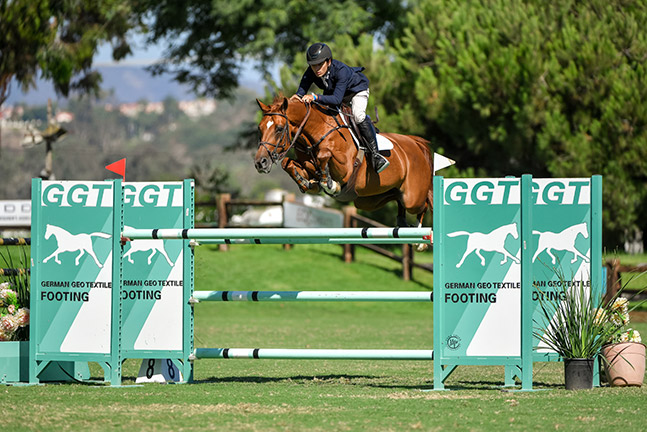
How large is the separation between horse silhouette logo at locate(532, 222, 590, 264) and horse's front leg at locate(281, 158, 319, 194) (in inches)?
76.5

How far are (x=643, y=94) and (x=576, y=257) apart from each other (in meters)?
10.8

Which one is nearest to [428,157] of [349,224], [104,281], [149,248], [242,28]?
[149,248]

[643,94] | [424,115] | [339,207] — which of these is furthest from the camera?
[339,207]

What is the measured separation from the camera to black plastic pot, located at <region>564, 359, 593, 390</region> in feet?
19.4

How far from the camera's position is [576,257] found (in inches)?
237

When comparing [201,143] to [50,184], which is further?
[201,143]

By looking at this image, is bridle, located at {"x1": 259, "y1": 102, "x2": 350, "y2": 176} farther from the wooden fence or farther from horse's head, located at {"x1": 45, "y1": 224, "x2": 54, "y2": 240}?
the wooden fence

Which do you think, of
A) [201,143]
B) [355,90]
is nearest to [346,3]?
[355,90]

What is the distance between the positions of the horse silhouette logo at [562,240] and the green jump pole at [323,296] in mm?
886

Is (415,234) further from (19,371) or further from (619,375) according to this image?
(19,371)

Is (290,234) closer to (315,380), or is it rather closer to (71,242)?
(315,380)

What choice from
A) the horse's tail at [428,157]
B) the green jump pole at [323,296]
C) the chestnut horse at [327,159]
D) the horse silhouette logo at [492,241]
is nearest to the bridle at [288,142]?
the chestnut horse at [327,159]

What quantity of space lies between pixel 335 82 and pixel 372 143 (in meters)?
0.63

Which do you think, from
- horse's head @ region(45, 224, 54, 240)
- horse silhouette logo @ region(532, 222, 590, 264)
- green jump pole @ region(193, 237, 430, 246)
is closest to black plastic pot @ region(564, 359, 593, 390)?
horse silhouette logo @ region(532, 222, 590, 264)
